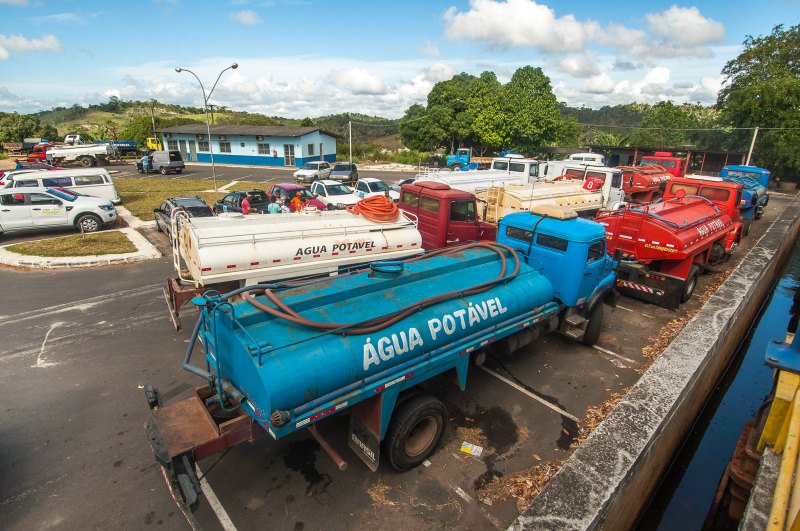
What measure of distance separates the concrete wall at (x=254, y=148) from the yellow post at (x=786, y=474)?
1836 inches

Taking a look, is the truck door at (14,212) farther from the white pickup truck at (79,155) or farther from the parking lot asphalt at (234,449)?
the white pickup truck at (79,155)

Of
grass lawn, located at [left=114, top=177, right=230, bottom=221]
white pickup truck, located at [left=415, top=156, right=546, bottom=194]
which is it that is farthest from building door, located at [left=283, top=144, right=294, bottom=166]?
white pickup truck, located at [left=415, top=156, right=546, bottom=194]

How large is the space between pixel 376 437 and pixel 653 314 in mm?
9180

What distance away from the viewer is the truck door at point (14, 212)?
15398 millimetres

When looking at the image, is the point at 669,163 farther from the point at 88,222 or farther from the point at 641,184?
the point at 88,222

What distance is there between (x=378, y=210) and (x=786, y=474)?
8694mm

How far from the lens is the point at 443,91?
4719 centimetres

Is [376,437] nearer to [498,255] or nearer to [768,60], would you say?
[498,255]

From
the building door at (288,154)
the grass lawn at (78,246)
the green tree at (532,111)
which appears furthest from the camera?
the building door at (288,154)

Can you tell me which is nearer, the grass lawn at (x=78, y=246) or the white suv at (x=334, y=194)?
the grass lawn at (x=78, y=246)

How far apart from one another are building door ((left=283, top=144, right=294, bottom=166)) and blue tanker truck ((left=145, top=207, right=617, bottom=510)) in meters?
43.5

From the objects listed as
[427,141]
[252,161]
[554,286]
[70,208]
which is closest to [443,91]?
[427,141]

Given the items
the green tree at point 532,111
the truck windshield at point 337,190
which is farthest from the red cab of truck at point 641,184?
the green tree at point 532,111

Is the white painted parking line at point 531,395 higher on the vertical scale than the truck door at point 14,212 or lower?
lower
